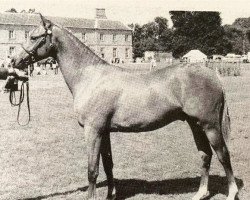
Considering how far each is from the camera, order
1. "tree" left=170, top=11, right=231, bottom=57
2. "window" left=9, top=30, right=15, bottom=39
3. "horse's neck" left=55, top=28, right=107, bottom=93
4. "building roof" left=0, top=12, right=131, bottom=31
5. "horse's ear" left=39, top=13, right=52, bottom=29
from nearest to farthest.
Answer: "horse's ear" left=39, top=13, right=52, bottom=29, "horse's neck" left=55, top=28, right=107, bottom=93, "tree" left=170, top=11, right=231, bottom=57, "building roof" left=0, top=12, right=131, bottom=31, "window" left=9, top=30, right=15, bottom=39

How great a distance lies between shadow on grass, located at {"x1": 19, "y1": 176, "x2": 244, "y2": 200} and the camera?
7.19 m

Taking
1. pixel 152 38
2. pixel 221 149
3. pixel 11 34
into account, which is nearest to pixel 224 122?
pixel 221 149

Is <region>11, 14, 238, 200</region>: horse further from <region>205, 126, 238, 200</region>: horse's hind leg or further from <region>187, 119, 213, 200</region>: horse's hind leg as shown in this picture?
<region>187, 119, 213, 200</region>: horse's hind leg

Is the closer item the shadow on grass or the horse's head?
the horse's head

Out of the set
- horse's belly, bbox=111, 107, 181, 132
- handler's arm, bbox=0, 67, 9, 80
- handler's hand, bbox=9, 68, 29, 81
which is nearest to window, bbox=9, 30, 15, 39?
handler's arm, bbox=0, 67, 9, 80

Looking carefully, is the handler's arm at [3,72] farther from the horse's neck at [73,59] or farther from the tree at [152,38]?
the tree at [152,38]

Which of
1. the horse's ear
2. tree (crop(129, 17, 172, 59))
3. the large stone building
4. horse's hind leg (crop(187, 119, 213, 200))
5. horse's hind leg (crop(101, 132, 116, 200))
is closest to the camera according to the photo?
the horse's ear

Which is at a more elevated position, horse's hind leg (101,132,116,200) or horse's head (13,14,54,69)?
horse's head (13,14,54,69)

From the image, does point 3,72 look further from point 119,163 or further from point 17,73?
point 119,163

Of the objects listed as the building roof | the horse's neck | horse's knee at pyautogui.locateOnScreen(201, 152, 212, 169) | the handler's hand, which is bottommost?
horse's knee at pyautogui.locateOnScreen(201, 152, 212, 169)

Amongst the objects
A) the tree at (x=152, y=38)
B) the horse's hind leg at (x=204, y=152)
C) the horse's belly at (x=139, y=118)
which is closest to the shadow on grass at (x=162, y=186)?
the horse's hind leg at (x=204, y=152)

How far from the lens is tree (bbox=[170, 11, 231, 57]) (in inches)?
2501

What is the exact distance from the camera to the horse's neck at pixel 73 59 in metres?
6.45

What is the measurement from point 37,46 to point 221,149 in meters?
3.53
